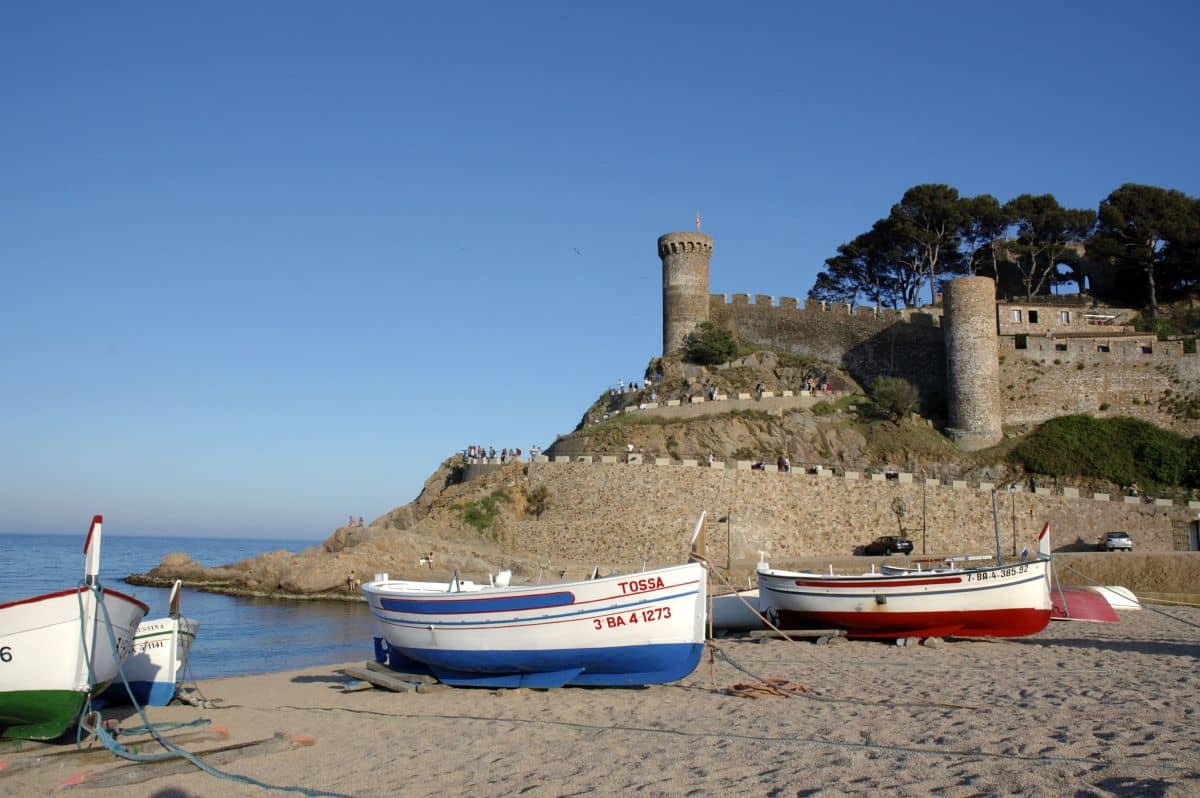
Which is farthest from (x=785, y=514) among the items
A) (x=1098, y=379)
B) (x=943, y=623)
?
(x=1098, y=379)

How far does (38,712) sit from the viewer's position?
977 cm

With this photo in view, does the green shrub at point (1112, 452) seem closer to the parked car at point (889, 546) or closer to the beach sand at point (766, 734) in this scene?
the parked car at point (889, 546)

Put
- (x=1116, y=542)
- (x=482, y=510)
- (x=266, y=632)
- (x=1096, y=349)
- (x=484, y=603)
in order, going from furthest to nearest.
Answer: (x=1096, y=349) < (x=482, y=510) < (x=1116, y=542) < (x=266, y=632) < (x=484, y=603)

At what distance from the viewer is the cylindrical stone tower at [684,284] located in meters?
46.9

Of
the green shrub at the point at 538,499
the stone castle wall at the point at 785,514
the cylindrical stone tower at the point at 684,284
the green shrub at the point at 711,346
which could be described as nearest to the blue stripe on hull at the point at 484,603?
the stone castle wall at the point at 785,514

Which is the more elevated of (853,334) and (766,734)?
(853,334)

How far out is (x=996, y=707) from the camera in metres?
9.10

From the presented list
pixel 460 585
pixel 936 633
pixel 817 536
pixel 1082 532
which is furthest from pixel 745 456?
pixel 460 585

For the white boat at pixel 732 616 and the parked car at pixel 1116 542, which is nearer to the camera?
the white boat at pixel 732 616

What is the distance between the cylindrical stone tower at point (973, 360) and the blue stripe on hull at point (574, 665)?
29472 mm

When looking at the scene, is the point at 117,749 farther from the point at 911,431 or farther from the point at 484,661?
the point at 911,431

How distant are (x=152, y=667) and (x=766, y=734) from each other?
8.86m

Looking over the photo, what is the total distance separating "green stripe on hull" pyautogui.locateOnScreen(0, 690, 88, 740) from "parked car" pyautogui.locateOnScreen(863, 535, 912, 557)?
23607 mm

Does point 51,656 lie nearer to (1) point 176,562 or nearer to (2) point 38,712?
(2) point 38,712
